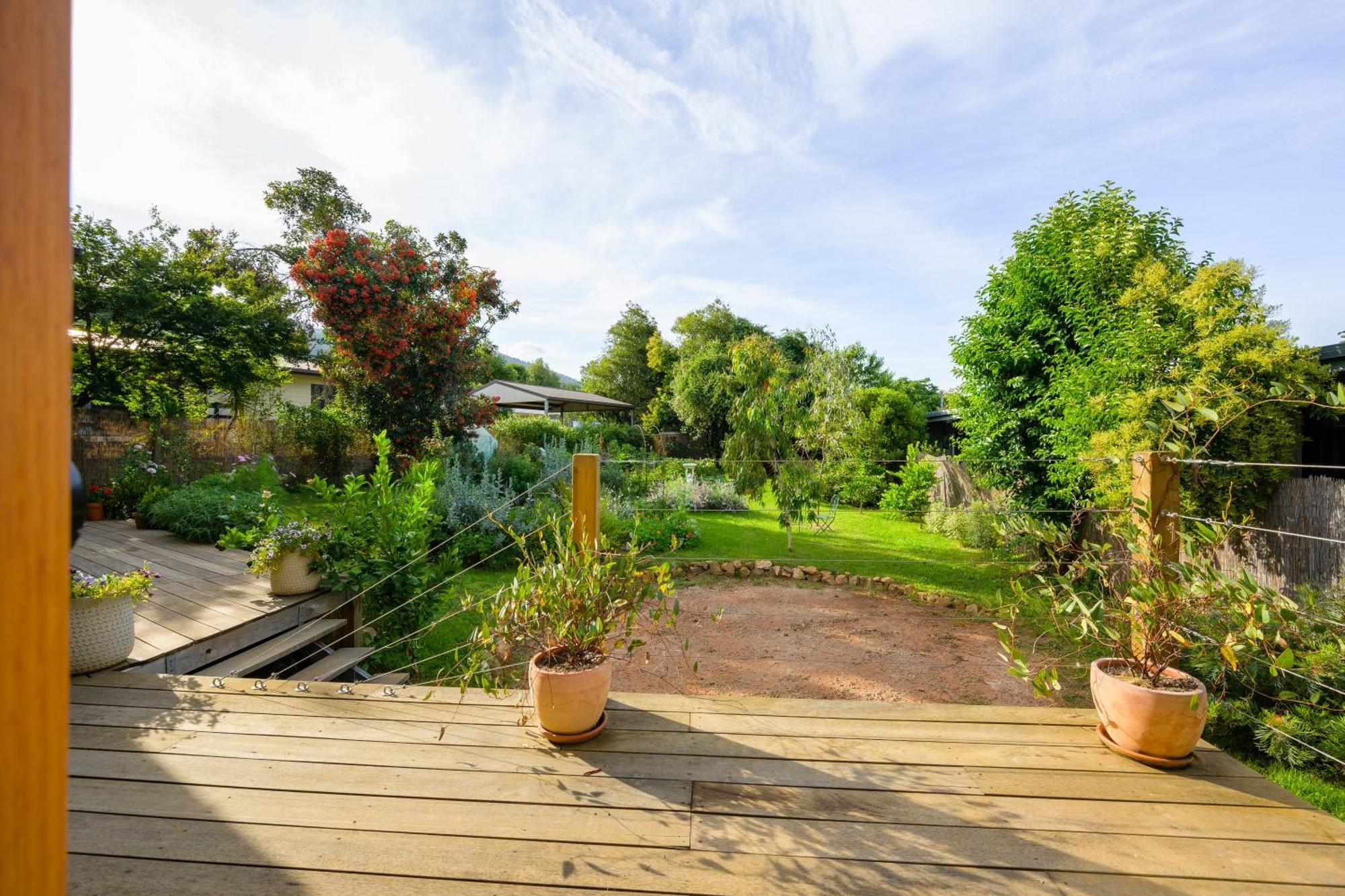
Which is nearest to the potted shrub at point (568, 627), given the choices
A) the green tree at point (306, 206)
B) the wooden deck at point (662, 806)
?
the wooden deck at point (662, 806)

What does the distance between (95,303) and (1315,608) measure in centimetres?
1323

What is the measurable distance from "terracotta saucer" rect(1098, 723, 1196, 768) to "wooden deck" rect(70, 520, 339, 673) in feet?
13.2

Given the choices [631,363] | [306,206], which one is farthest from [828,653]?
[631,363]

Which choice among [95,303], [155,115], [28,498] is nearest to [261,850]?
[28,498]

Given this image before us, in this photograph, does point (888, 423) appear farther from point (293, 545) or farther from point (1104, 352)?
point (293, 545)

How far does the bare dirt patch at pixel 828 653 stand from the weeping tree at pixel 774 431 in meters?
1.84

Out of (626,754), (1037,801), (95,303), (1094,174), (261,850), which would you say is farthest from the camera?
(95,303)

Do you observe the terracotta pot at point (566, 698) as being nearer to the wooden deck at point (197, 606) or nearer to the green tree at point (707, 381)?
the wooden deck at point (197, 606)

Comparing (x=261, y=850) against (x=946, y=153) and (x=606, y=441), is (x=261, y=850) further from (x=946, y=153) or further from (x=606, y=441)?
(x=606, y=441)

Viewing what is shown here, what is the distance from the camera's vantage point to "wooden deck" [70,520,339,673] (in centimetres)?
299

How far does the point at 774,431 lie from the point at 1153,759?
6.32 metres

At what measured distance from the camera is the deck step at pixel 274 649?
120 inches

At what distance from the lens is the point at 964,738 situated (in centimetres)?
218

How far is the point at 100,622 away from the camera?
2686 mm
